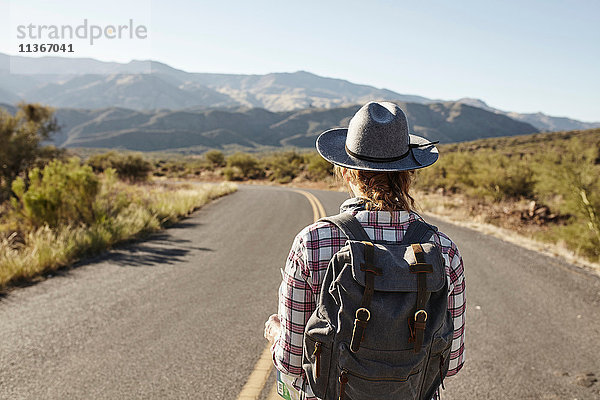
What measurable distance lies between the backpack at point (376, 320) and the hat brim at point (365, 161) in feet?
0.91

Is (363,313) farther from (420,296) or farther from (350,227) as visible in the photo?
(350,227)

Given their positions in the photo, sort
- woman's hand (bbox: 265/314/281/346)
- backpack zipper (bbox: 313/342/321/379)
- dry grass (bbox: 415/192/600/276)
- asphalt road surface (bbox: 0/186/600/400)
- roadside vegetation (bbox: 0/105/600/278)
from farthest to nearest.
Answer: dry grass (bbox: 415/192/600/276) < roadside vegetation (bbox: 0/105/600/278) < asphalt road surface (bbox: 0/186/600/400) < woman's hand (bbox: 265/314/281/346) < backpack zipper (bbox: 313/342/321/379)

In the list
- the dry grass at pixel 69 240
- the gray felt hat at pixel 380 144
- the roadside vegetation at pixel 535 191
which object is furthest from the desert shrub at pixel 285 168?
the gray felt hat at pixel 380 144

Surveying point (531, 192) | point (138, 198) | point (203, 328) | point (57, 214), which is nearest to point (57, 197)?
point (57, 214)

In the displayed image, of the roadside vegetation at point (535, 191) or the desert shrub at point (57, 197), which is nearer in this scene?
the desert shrub at point (57, 197)

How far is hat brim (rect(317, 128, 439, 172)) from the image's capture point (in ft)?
5.44

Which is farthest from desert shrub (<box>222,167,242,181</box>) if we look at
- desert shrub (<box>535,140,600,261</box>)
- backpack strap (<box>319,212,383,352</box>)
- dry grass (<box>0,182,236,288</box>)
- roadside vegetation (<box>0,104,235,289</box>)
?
backpack strap (<box>319,212,383,352</box>)

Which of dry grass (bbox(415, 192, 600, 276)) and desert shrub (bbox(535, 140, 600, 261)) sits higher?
desert shrub (bbox(535, 140, 600, 261))

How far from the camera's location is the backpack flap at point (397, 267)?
139 centimetres

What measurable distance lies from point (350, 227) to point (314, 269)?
207 mm

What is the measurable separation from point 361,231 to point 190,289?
4638mm

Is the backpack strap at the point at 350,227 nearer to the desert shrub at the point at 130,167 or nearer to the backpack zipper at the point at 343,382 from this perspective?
the backpack zipper at the point at 343,382

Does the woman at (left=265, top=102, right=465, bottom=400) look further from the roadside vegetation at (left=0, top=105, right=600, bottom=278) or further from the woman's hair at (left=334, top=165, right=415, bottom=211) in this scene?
the roadside vegetation at (left=0, top=105, right=600, bottom=278)

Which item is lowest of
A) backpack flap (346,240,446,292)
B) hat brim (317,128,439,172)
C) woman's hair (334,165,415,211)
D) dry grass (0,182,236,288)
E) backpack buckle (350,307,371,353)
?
dry grass (0,182,236,288)
